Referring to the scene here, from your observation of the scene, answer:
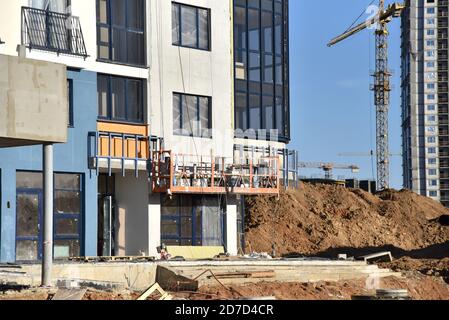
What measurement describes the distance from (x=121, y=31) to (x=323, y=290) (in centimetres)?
1230

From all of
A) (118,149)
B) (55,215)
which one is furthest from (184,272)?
(118,149)

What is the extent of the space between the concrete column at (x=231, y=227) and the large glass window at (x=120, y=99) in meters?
5.68

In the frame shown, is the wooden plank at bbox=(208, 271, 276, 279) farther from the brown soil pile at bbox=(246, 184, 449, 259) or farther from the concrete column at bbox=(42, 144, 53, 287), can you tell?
the brown soil pile at bbox=(246, 184, 449, 259)

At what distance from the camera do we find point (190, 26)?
40.5 metres

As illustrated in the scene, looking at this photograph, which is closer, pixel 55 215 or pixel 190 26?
pixel 55 215

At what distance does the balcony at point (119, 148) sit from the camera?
3631cm

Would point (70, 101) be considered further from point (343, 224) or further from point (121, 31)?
point (343, 224)

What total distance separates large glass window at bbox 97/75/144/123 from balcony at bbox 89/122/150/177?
14.3 inches

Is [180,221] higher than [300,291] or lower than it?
higher

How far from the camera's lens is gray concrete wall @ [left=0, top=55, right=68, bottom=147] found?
24703 millimetres

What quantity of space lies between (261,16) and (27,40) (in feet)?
43.3

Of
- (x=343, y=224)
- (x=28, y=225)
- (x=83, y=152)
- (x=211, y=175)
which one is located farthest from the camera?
(x=343, y=224)

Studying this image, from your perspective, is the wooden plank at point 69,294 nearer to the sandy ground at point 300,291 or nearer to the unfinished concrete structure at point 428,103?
the sandy ground at point 300,291
